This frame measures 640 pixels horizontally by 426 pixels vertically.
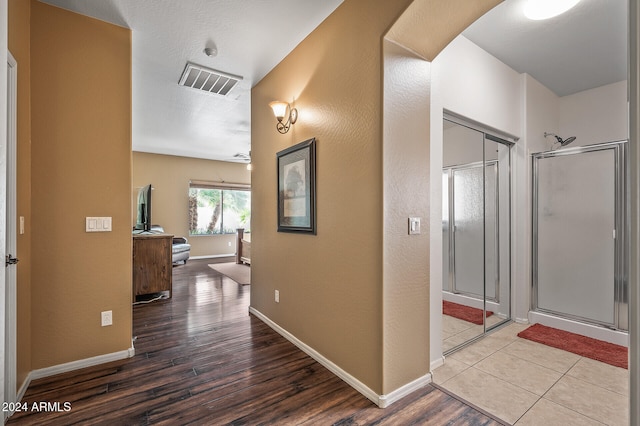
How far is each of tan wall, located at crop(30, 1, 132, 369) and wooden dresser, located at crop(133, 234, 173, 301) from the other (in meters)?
1.70

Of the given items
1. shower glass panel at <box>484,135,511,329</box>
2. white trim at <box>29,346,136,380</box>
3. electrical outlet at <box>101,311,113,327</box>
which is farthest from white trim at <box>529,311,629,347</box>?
electrical outlet at <box>101,311,113,327</box>

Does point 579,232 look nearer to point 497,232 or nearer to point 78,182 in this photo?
point 497,232

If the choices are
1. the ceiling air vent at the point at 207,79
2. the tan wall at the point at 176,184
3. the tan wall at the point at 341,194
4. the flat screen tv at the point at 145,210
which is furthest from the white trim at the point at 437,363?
the tan wall at the point at 176,184

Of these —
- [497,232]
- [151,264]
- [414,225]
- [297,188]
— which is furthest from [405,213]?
[151,264]

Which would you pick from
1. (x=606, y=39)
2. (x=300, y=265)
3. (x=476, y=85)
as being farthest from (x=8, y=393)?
(x=606, y=39)

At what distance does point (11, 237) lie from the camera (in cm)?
180

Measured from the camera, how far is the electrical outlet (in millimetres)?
2381

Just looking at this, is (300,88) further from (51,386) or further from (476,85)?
(51,386)

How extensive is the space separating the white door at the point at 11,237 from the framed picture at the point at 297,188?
72.9 inches

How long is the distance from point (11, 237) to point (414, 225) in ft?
8.28

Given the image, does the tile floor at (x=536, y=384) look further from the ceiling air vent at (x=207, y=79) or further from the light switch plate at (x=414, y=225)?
the ceiling air vent at (x=207, y=79)

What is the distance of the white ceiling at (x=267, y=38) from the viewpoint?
222 centimetres

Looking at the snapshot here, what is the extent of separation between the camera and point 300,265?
2.62 meters

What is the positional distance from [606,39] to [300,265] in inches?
133
